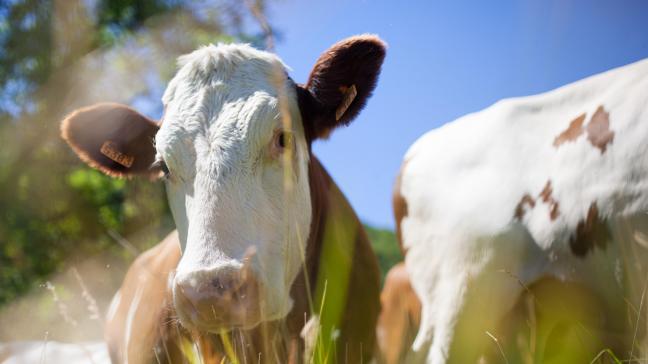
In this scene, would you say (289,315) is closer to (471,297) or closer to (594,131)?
(471,297)

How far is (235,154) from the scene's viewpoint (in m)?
3.14

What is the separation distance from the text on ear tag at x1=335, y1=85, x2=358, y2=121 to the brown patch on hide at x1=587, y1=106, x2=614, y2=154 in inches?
44.2

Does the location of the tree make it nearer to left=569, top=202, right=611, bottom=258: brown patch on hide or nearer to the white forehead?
the white forehead

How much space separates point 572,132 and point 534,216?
454 mm

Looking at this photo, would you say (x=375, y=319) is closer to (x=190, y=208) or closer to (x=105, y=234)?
(x=190, y=208)

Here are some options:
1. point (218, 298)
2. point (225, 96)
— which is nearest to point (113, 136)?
point (225, 96)

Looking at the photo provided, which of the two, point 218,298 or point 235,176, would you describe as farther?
point 235,176

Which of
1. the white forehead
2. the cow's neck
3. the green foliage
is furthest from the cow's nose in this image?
the green foliage

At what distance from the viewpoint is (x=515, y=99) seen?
13.7 ft

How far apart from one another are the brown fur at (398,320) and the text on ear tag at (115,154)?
1595mm

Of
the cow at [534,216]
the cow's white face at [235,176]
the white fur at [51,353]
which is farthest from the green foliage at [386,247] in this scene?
the cow's white face at [235,176]

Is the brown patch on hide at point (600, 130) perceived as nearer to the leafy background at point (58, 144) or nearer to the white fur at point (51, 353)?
the white fur at point (51, 353)

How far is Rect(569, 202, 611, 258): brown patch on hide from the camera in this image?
3223mm

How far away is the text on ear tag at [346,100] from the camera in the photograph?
363 cm
